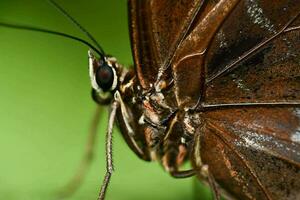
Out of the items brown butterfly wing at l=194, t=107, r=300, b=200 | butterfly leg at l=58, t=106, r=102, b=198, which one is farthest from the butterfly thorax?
butterfly leg at l=58, t=106, r=102, b=198

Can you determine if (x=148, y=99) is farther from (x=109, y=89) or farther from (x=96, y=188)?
(x=96, y=188)

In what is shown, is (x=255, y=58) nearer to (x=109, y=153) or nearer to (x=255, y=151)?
(x=255, y=151)

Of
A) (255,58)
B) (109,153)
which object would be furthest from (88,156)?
(255,58)

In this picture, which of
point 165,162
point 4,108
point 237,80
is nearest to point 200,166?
point 165,162

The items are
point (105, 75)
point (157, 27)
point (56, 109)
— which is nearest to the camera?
point (157, 27)

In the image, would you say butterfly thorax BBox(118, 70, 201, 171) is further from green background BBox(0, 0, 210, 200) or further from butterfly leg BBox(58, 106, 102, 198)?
butterfly leg BBox(58, 106, 102, 198)

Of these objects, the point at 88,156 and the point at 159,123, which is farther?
the point at 88,156

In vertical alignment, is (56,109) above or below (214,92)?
above
